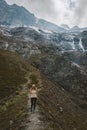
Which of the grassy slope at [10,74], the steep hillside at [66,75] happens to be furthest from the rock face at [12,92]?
the steep hillside at [66,75]

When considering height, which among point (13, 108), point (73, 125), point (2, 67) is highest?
point (2, 67)

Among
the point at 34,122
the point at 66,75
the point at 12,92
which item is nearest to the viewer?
the point at 34,122

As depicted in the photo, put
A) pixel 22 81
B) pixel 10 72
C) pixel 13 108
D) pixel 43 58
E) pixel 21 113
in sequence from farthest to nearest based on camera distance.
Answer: pixel 43 58
pixel 10 72
pixel 22 81
pixel 13 108
pixel 21 113

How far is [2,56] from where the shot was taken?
123875 millimetres

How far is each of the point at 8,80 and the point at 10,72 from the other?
9.42 metres

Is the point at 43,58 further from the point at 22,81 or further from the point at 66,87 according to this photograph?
the point at 22,81

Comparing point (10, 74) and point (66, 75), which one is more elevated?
point (10, 74)

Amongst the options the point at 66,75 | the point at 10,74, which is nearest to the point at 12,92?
the point at 10,74

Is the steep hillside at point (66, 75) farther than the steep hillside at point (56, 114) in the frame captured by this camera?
Yes

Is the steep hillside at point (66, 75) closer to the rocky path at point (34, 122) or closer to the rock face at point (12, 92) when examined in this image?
the rock face at point (12, 92)

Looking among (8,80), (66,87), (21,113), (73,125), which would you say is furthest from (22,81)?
(66,87)

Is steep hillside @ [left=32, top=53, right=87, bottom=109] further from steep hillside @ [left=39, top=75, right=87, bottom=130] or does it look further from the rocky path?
the rocky path

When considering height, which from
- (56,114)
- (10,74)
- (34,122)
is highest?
(10,74)

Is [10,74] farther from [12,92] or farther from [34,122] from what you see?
[34,122]
